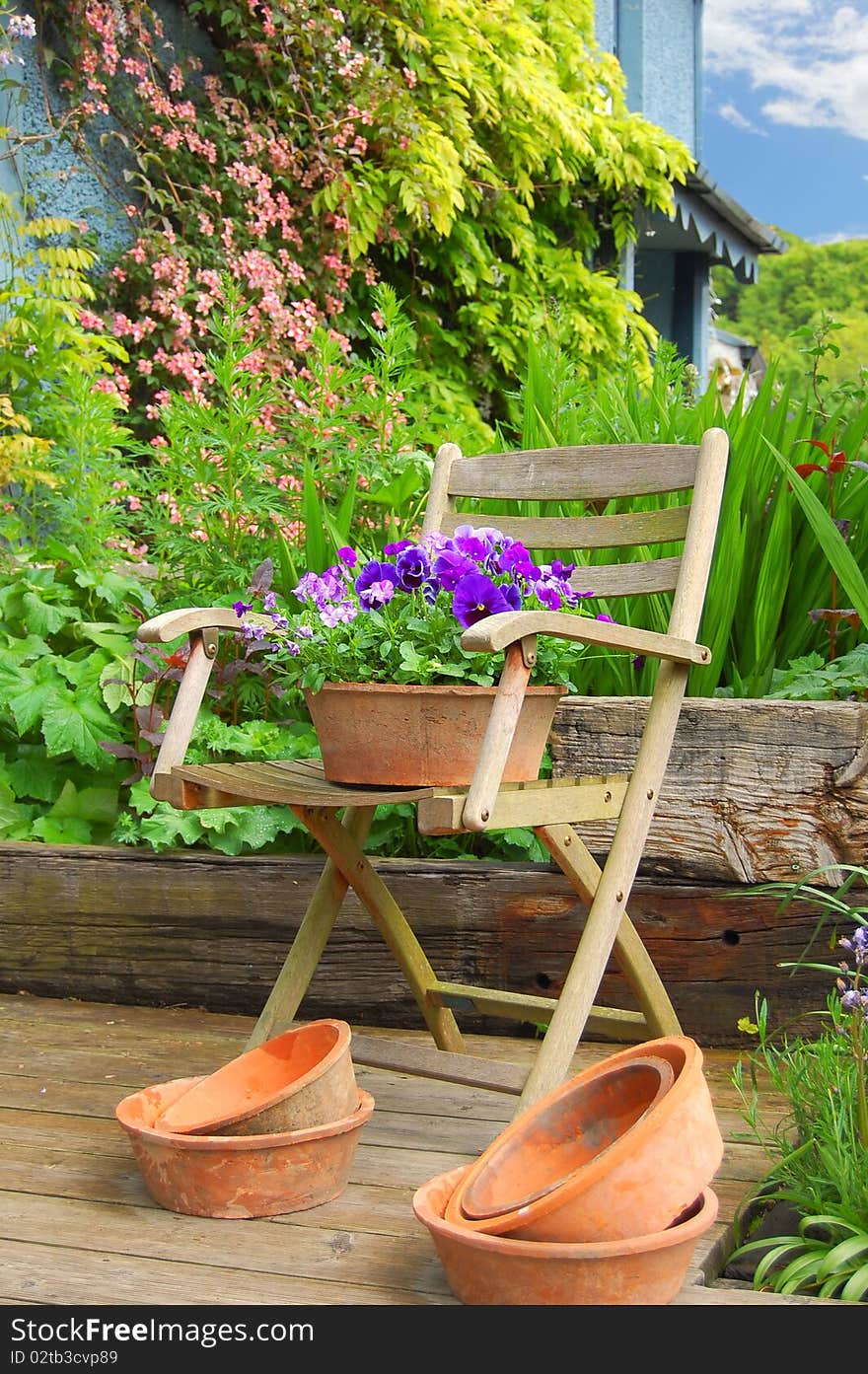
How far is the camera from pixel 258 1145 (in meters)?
1.56

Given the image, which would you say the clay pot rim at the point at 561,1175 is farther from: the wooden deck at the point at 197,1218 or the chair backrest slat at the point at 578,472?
the chair backrest slat at the point at 578,472

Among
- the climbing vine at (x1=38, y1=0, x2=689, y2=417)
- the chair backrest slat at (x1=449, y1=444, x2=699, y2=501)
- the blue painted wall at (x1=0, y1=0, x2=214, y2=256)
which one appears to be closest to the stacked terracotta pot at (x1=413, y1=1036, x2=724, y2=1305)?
the chair backrest slat at (x1=449, y1=444, x2=699, y2=501)

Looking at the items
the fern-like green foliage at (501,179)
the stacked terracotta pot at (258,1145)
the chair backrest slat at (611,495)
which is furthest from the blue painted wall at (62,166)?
the stacked terracotta pot at (258,1145)

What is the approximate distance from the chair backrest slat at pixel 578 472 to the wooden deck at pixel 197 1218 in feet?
3.15

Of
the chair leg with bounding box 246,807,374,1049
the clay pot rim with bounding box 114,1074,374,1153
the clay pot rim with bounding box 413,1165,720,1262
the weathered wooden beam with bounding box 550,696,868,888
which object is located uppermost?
the weathered wooden beam with bounding box 550,696,868,888

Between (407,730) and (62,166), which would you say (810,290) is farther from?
(407,730)

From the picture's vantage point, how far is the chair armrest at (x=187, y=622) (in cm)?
182

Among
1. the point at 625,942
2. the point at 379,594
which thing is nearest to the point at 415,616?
the point at 379,594

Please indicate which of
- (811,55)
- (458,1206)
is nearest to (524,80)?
(458,1206)

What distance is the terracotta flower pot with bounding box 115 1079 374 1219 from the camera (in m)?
1.56

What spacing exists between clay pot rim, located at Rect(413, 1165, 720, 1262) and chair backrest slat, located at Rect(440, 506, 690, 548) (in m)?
0.98

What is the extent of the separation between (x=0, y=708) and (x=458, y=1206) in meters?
1.81

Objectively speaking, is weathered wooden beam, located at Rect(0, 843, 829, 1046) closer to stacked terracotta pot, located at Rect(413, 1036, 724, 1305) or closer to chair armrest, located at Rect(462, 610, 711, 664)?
chair armrest, located at Rect(462, 610, 711, 664)
